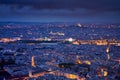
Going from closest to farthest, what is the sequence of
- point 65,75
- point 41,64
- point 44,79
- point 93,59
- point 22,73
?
point 44,79 → point 65,75 → point 22,73 → point 41,64 → point 93,59

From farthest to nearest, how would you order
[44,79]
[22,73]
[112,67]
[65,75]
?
[112,67] < [22,73] < [65,75] < [44,79]

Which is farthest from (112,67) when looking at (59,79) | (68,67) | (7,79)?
(7,79)

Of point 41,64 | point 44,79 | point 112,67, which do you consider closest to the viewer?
point 44,79

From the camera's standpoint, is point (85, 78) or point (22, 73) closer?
point (85, 78)

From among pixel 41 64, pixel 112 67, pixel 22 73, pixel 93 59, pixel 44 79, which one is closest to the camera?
pixel 44 79

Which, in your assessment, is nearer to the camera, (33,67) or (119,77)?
(119,77)

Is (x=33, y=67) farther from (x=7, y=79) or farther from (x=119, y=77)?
(x=119, y=77)

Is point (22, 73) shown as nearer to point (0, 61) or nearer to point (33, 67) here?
point (33, 67)

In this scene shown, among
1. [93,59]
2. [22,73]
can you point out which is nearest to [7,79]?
[22,73]

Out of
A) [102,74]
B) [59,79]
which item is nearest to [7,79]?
[59,79]
